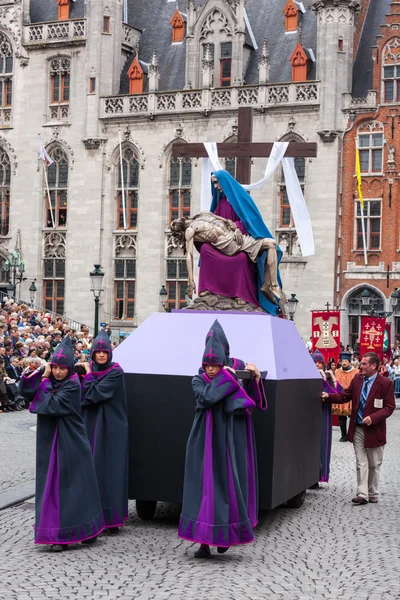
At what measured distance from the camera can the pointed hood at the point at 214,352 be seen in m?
8.26

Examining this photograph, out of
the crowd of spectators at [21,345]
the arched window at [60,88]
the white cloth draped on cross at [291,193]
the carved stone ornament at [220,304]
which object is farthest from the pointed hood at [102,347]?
the arched window at [60,88]

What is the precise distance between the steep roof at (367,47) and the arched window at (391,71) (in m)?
0.92

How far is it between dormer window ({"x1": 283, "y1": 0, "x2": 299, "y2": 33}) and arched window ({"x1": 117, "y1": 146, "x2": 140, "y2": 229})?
7.90m

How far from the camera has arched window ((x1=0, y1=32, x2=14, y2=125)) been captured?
144 ft

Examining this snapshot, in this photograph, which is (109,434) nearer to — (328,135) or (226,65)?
(328,135)

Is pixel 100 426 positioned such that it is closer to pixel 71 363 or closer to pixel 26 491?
pixel 71 363

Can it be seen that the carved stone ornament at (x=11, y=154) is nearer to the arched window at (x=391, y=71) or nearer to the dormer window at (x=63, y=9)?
the dormer window at (x=63, y=9)

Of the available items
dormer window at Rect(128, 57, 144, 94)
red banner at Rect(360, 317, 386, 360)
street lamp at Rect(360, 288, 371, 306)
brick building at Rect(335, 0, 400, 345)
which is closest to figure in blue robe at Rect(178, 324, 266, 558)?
red banner at Rect(360, 317, 386, 360)

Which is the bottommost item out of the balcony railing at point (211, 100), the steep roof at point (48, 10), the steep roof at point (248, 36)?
the balcony railing at point (211, 100)

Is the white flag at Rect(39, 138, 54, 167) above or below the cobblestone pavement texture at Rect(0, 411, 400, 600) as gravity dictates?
above

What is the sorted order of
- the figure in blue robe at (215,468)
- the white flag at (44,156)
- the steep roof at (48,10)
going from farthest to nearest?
1. the steep roof at (48,10)
2. the white flag at (44,156)
3. the figure in blue robe at (215,468)

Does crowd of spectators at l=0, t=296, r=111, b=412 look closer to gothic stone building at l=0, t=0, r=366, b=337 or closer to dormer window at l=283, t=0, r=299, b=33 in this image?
gothic stone building at l=0, t=0, r=366, b=337

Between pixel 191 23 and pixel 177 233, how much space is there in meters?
31.6

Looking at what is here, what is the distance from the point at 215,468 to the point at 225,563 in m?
0.72
